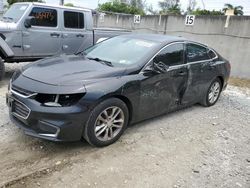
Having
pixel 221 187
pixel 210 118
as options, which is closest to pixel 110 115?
pixel 221 187

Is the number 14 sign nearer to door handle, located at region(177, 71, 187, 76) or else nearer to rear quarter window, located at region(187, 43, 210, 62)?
rear quarter window, located at region(187, 43, 210, 62)

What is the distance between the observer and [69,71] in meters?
3.95

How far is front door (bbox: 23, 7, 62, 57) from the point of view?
7242mm

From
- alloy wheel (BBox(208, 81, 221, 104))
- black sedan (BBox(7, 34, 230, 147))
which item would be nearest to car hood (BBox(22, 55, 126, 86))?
black sedan (BBox(7, 34, 230, 147))

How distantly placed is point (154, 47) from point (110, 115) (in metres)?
1.38

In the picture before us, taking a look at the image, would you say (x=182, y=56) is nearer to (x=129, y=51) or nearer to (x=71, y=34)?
(x=129, y=51)

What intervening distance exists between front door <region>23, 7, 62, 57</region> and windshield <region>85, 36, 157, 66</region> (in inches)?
107

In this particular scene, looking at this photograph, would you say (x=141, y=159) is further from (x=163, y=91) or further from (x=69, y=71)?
(x=69, y=71)

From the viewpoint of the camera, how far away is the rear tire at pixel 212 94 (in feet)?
19.6

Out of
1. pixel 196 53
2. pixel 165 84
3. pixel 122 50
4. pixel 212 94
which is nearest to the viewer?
pixel 165 84

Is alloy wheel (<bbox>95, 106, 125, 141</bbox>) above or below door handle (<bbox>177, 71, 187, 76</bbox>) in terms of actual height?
below

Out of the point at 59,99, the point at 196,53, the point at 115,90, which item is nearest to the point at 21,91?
the point at 59,99

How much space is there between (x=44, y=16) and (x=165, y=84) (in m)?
4.27

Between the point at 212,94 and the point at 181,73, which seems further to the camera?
the point at 212,94
